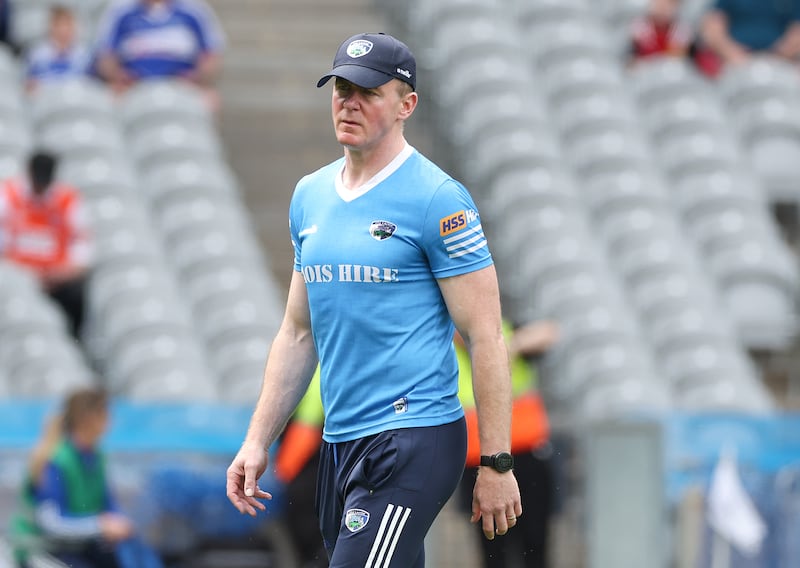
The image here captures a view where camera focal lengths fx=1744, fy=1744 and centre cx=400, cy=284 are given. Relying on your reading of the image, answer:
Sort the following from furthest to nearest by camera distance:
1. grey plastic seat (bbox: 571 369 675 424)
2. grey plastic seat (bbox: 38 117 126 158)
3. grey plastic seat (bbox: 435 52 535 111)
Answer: grey plastic seat (bbox: 435 52 535 111) < grey plastic seat (bbox: 38 117 126 158) < grey plastic seat (bbox: 571 369 675 424)

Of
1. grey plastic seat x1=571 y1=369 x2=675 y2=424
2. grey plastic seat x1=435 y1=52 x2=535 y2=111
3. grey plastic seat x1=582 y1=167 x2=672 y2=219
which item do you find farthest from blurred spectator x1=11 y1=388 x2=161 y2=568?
grey plastic seat x1=435 y1=52 x2=535 y2=111

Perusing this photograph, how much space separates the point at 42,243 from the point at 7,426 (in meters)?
1.89

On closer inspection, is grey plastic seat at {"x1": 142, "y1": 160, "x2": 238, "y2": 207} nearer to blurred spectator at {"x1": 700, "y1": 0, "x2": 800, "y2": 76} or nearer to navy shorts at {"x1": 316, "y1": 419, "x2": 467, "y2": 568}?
blurred spectator at {"x1": 700, "y1": 0, "x2": 800, "y2": 76}

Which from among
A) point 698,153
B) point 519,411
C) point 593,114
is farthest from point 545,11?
point 519,411

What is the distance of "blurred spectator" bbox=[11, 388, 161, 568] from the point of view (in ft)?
26.0

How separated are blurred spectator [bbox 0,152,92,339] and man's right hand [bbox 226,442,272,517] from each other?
5828mm

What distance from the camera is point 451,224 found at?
13.3 ft

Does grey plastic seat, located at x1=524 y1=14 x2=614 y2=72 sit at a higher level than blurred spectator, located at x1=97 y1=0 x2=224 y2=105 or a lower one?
higher

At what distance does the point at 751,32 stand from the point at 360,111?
29.9 feet

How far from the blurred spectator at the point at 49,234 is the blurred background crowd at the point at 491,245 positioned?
0.05ft

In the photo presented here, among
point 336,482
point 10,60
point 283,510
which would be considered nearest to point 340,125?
point 336,482

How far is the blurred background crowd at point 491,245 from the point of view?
809 centimetres

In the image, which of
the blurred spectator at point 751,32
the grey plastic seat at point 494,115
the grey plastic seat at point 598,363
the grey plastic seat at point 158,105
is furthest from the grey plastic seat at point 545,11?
the grey plastic seat at point 598,363

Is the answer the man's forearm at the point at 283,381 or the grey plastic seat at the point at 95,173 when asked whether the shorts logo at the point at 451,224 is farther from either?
the grey plastic seat at the point at 95,173
